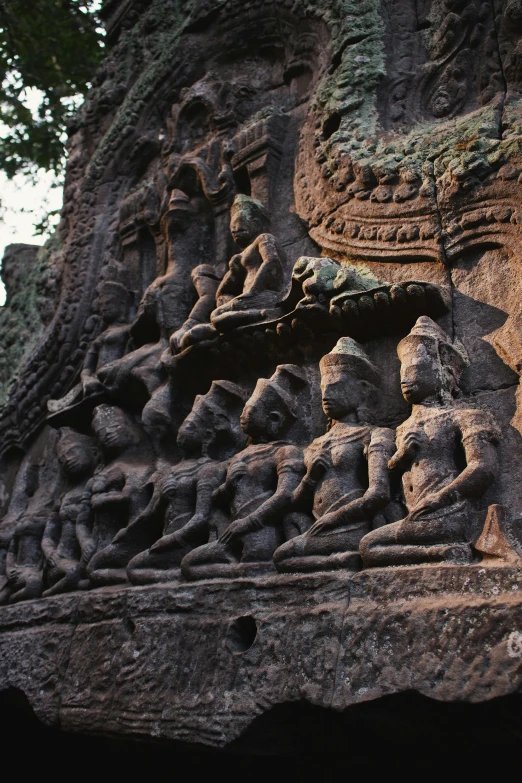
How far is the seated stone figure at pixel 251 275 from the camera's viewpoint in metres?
4.85

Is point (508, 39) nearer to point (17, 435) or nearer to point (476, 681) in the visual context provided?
point (476, 681)

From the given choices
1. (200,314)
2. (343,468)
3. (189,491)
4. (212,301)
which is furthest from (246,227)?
(343,468)

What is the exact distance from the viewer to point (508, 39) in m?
4.68

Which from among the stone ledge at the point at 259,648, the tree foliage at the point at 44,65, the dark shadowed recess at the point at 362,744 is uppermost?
the tree foliage at the point at 44,65

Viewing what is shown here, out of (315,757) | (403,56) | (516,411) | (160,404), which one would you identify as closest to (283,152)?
(403,56)

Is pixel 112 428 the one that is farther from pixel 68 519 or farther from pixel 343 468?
pixel 343 468

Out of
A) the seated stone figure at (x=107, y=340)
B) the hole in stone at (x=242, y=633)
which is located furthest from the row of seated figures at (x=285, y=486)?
the seated stone figure at (x=107, y=340)

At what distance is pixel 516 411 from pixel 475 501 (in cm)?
51

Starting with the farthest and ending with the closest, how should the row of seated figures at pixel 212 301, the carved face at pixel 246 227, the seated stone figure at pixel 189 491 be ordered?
the carved face at pixel 246 227, the seated stone figure at pixel 189 491, the row of seated figures at pixel 212 301

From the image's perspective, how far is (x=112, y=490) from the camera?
16.9 ft

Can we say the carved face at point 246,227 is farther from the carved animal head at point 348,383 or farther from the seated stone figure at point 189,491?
the carved animal head at point 348,383

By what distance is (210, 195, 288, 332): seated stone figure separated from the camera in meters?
4.85

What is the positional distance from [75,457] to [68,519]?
0.49m

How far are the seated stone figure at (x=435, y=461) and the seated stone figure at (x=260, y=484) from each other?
A: 662mm
